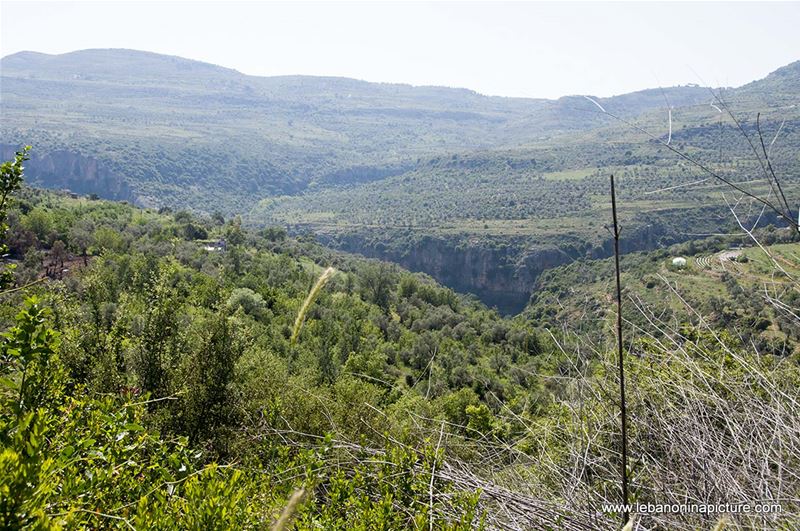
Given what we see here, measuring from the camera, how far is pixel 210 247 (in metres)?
46.3

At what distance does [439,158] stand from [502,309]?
94.2 m

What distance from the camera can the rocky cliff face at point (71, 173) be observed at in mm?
147000

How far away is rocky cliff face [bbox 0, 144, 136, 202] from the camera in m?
147

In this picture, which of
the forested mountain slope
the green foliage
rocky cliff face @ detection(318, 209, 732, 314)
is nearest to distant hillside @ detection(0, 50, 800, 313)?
rocky cliff face @ detection(318, 209, 732, 314)

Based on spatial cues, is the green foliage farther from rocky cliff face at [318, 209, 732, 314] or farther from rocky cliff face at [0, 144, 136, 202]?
rocky cliff face at [0, 144, 136, 202]

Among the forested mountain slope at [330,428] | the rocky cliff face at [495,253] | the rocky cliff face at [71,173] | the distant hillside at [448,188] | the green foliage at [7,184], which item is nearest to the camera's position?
the forested mountain slope at [330,428]

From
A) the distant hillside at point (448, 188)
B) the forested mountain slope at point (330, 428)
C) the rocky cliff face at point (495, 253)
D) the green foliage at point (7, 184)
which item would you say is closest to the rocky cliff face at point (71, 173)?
the distant hillside at point (448, 188)

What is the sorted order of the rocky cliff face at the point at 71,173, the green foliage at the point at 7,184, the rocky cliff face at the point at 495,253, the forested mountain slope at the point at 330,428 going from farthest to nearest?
the rocky cliff face at the point at 71,173, the rocky cliff face at the point at 495,253, the green foliage at the point at 7,184, the forested mountain slope at the point at 330,428

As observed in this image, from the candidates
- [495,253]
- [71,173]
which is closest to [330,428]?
[495,253]

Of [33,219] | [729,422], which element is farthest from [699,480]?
[33,219]

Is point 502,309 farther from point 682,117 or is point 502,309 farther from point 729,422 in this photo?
point 729,422

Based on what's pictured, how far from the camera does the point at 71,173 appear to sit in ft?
496

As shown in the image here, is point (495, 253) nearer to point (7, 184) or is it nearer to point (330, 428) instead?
point (330, 428)

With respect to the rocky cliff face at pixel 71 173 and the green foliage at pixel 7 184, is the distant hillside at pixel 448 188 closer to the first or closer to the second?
the rocky cliff face at pixel 71 173
